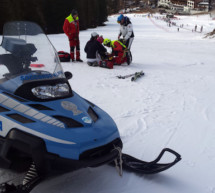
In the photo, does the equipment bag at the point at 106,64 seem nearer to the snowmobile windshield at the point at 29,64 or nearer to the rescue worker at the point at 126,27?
the rescue worker at the point at 126,27

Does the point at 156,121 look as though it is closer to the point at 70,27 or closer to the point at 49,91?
the point at 49,91

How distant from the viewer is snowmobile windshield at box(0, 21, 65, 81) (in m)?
2.49

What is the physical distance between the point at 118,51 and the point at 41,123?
6.72m

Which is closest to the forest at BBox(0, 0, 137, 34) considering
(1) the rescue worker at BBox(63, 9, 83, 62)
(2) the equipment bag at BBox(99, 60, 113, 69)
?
(1) the rescue worker at BBox(63, 9, 83, 62)

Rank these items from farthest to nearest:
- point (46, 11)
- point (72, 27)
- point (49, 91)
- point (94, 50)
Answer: point (46, 11) → point (72, 27) → point (94, 50) → point (49, 91)

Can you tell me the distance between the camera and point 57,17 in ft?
71.5

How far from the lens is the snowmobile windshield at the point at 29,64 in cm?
232

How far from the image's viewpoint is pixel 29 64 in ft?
8.39

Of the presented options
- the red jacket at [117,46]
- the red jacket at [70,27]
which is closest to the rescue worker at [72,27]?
the red jacket at [70,27]

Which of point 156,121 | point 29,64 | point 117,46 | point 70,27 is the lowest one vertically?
point 156,121

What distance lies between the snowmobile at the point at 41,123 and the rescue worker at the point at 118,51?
5.85m

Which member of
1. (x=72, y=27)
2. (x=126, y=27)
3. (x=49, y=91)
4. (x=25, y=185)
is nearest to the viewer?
(x=25, y=185)

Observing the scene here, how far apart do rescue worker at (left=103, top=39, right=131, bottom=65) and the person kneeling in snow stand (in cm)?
30

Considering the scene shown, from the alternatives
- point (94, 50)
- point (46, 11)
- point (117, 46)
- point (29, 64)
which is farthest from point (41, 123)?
point (46, 11)
